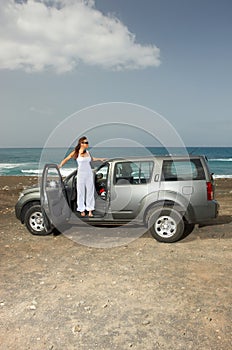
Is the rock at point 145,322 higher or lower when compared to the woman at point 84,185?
lower

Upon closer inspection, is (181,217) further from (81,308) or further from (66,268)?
(81,308)

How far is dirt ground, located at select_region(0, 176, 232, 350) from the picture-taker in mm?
3354

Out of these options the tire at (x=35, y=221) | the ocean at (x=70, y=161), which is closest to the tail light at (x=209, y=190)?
the ocean at (x=70, y=161)

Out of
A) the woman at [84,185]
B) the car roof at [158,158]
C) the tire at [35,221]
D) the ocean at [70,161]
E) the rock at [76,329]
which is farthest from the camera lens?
the ocean at [70,161]

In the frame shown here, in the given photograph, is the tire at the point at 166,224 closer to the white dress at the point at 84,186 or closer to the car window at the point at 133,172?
the car window at the point at 133,172

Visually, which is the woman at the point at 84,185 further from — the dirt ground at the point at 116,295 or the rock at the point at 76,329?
the rock at the point at 76,329

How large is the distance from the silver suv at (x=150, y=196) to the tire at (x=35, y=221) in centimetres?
39

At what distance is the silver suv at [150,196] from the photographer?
654 cm

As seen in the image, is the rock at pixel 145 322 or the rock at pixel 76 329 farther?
the rock at pixel 145 322

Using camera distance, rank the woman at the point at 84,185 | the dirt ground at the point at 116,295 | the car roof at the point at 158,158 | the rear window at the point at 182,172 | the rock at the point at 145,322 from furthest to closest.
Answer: the woman at the point at 84,185 → the car roof at the point at 158,158 → the rear window at the point at 182,172 → the rock at the point at 145,322 → the dirt ground at the point at 116,295

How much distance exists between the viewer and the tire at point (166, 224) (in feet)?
21.6

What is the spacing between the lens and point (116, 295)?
435cm

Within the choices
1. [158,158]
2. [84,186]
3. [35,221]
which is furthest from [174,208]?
[35,221]

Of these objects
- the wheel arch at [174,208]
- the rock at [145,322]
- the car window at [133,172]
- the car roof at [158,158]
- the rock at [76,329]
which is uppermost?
the car roof at [158,158]
